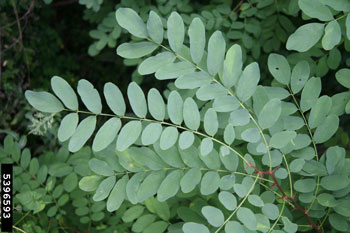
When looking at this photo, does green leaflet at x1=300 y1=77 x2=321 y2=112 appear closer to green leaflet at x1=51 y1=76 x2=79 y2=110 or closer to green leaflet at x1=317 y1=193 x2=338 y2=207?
green leaflet at x1=317 y1=193 x2=338 y2=207

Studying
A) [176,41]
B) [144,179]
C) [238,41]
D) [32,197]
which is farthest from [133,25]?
[238,41]

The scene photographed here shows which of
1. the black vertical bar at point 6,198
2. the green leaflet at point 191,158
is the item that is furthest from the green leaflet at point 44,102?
the black vertical bar at point 6,198

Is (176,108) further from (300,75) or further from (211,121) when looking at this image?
(300,75)

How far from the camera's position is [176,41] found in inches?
39.3

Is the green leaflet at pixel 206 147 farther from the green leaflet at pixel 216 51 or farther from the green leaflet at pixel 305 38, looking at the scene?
the green leaflet at pixel 305 38

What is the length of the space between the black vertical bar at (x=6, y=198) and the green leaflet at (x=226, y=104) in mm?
805

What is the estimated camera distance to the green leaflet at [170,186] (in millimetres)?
1033

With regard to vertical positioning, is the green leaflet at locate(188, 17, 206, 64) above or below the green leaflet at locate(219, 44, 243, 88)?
above

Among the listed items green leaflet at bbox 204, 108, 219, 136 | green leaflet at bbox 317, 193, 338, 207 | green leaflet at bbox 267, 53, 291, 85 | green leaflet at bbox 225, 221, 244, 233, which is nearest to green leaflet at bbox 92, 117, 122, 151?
green leaflet at bbox 204, 108, 219, 136

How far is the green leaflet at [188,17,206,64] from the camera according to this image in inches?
38.3

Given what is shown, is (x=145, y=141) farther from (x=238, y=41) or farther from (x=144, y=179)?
(x=238, y=41)

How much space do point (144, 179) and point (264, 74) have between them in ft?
2.97

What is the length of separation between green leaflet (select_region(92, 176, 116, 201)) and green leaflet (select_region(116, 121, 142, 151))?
17cm

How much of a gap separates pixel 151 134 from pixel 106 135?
104 millimetres
